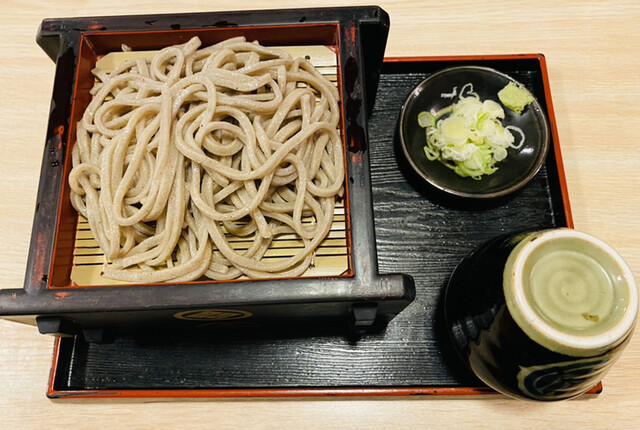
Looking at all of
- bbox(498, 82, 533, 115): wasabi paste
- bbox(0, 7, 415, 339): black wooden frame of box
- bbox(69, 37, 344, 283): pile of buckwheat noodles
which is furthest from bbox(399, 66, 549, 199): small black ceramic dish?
bbox(69, 37, 344, 283): pile of buckwheat noodles

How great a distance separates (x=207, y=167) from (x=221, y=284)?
14.7 inches

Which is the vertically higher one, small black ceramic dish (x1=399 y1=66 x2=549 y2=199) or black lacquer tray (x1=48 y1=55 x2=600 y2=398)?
small black ceramic dish (x1=399 y1=66 x2=549 y2=199)

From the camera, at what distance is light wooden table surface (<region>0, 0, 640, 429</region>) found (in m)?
1.56

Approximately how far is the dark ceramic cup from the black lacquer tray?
0.35 meters

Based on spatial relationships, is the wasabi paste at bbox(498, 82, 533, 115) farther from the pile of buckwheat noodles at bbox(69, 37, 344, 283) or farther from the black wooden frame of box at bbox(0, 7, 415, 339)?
the pile of buckwheat noodles at bbox(69, 37, 344, 283)

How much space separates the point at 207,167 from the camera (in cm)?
137

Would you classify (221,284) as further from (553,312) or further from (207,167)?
(553,312)

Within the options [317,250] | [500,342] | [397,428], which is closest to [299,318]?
[317,250]

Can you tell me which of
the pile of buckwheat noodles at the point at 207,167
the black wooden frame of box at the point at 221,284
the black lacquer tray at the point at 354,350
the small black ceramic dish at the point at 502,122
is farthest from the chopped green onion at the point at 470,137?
the pile of buckwheat noodles at the point at 207,167

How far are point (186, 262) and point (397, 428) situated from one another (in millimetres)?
901

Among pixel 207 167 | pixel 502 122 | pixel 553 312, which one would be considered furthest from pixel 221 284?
pixel 502 122

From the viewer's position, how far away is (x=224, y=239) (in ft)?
4.47

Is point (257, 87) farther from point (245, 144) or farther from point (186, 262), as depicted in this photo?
point (186, 262)

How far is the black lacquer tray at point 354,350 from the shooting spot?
4.91 ft
